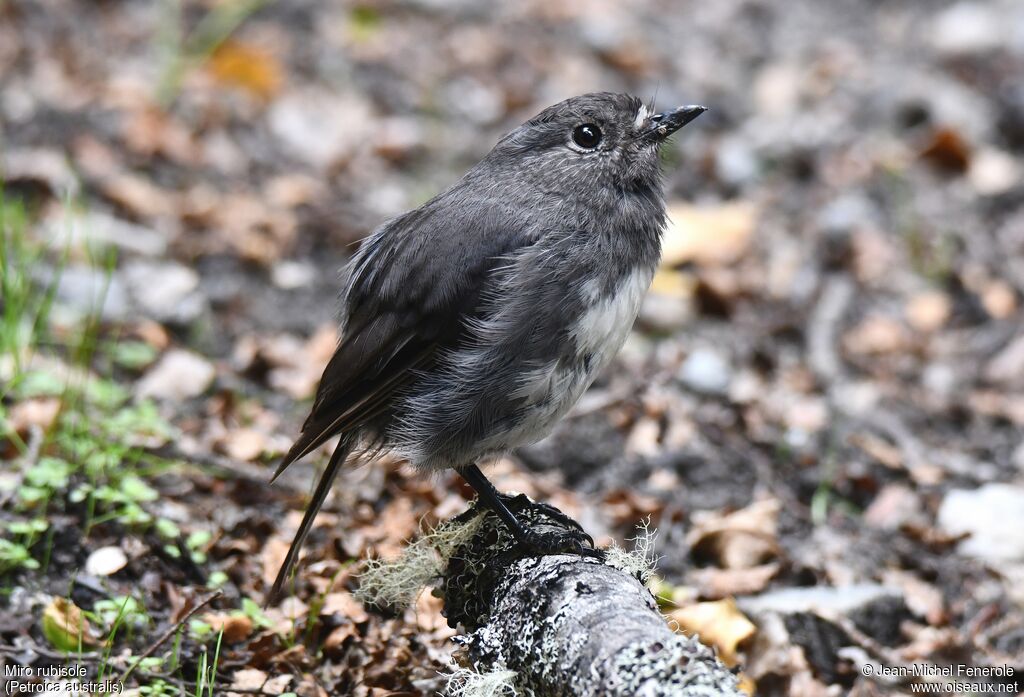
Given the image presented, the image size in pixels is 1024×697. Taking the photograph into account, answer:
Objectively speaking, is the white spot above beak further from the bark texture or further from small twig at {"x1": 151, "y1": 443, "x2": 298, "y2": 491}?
small twig at {"x1": 151, "y1": 443, "x2": 298, "y2": 491}

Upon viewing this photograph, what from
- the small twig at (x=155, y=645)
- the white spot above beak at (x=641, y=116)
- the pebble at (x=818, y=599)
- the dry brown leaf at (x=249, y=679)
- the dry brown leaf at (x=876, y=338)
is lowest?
the dry brown leaf at (x=249, y=679)

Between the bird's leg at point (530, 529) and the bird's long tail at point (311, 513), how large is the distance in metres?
0.37

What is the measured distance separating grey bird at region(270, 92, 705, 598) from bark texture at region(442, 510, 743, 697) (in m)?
0.14

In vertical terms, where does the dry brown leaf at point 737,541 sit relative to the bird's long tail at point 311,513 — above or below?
above

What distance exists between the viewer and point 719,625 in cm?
326

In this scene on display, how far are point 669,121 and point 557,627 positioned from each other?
1718mm

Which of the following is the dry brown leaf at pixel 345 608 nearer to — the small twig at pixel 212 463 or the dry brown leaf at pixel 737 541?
the small twig at pixel 212 463

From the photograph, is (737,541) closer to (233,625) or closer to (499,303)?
(499,303)

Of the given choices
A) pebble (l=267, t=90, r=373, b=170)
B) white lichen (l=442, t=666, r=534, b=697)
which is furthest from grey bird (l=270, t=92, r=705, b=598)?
pebble (l=267, t=90, r=373, b=170)

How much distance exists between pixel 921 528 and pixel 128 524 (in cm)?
274

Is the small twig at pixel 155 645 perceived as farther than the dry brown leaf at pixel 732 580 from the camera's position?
No

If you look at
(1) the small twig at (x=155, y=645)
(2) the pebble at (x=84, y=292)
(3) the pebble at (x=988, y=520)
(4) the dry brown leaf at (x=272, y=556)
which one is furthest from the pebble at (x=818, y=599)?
(2) the pebble at (x=84, y=292)

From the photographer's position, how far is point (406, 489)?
4020 millimetres

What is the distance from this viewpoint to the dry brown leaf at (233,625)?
3.07m
